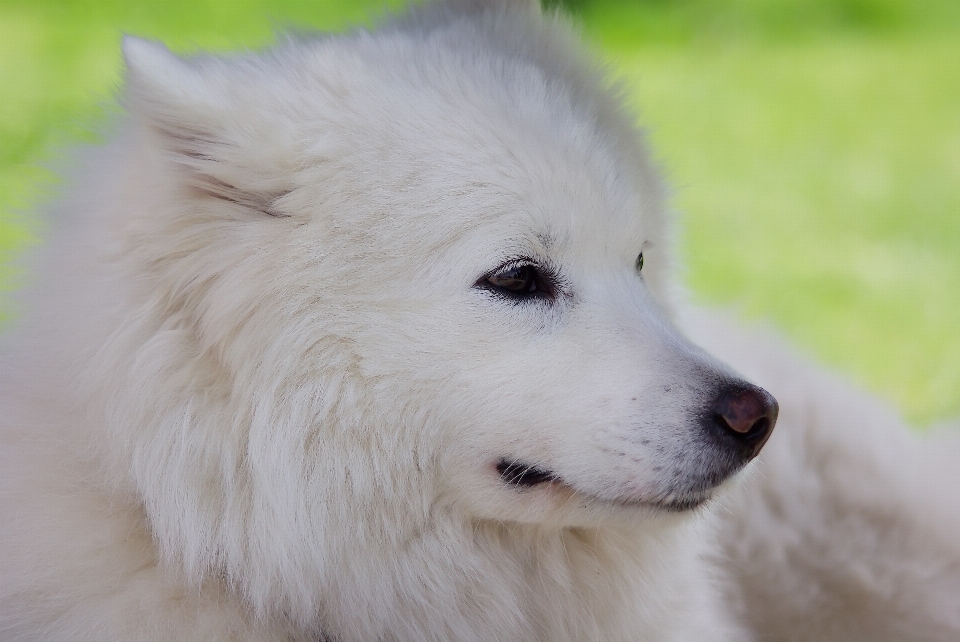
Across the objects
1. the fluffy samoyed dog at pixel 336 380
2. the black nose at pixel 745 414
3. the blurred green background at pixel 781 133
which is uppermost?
the blurred green background at pixel 781 133

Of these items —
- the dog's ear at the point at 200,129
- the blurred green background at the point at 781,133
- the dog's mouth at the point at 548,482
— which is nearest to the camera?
the dog's ear at the point at 200,129

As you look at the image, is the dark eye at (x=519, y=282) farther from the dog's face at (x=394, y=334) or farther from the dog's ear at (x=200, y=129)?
the dog's ear at (x=200, y=129)

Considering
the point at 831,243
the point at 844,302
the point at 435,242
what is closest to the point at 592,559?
the point at 435,242

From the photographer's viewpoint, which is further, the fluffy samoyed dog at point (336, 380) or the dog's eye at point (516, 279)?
the dog's eye at point (516, 279)

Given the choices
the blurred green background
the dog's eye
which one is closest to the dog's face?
the dog's eye

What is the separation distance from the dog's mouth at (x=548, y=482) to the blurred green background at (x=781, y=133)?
127cm

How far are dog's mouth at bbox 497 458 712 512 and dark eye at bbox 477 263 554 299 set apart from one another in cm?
39

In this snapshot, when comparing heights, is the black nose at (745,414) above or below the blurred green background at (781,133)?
below

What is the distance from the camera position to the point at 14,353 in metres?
2.44

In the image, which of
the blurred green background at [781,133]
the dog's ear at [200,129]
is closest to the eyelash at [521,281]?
the dog's ear at [200,129]

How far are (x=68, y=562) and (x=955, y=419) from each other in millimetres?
3077

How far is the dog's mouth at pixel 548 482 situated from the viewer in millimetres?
2199

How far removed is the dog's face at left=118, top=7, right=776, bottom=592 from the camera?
2156mm

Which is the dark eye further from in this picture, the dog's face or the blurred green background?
the blurred green background
